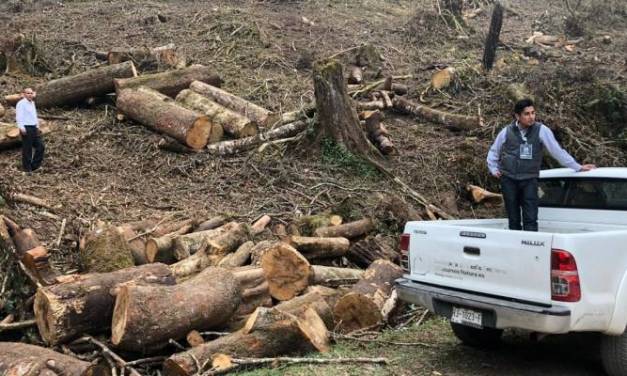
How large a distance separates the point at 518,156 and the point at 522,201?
0.50m

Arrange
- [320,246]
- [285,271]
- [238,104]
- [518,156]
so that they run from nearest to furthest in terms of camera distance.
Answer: [518,156]
[285,271]
[320,246]
[238,104]

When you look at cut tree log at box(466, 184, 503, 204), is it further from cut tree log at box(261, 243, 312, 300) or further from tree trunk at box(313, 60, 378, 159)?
cut tree log at box(261, 243, 312, 300)

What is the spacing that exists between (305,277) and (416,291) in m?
1.85

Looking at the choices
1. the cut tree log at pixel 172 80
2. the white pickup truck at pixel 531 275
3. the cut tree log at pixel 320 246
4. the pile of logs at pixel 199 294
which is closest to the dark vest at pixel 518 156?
the white pickup truck at pixel 531 275

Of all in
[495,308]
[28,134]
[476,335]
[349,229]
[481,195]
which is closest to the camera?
[495,308]

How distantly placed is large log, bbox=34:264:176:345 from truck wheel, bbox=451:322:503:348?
3569 millimetres

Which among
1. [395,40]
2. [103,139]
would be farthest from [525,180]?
[395,40]

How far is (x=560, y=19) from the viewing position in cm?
2630

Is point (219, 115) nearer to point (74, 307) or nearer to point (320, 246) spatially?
point (320, 246)

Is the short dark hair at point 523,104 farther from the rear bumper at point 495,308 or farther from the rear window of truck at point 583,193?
the rear bumper at point 495,308

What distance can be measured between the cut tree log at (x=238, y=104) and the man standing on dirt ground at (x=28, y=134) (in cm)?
417

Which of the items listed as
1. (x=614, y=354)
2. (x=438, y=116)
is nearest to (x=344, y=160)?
(x=438, y=116)

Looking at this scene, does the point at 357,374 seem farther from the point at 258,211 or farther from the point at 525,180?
the point at 258,211

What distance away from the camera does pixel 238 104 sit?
1418 cm
